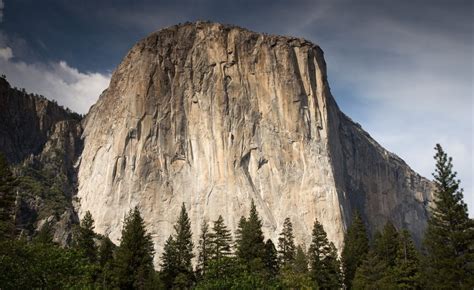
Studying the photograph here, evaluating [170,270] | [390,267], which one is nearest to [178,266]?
[170,270]

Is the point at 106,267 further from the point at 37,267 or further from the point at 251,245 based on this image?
the point at 37,267

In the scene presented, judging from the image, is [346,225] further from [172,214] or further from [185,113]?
[185,113]

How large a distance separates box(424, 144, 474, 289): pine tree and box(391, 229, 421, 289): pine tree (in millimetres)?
8457

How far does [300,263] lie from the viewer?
177 feet

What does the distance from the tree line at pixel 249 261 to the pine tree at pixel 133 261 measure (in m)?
0.09

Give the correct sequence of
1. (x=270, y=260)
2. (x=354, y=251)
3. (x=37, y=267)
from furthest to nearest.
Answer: (x=354, y=251), (x=270, y=260), (x=37, y=267)

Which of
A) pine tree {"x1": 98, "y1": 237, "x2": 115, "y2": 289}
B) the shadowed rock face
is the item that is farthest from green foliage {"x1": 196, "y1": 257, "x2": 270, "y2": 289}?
the shadowed rock face

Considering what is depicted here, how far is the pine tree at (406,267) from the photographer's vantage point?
157ft

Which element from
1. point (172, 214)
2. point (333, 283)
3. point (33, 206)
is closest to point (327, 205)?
point (172, 214)

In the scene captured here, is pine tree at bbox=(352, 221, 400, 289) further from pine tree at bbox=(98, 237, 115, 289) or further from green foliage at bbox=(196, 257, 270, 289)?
pine tree at bbox=(98, 237, 115, 289)

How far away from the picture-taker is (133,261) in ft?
161

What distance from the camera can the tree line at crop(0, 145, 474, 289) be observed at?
27333 millimetres

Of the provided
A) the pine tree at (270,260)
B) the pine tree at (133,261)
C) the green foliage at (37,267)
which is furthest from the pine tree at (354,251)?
the green foliage at (37,267)

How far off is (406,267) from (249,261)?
1542cm
